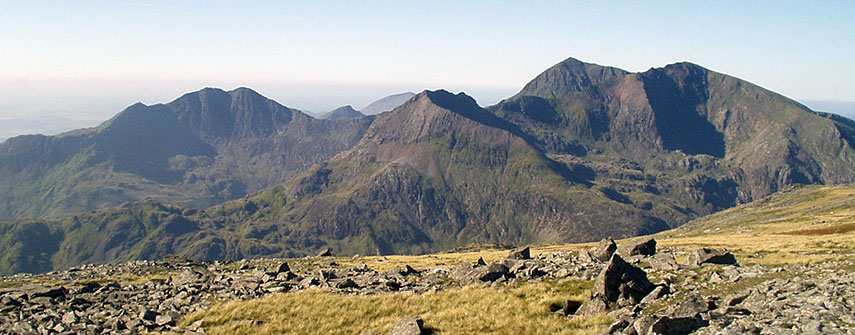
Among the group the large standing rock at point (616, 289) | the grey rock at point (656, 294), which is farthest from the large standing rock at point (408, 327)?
the grey rock at point (656, 294)

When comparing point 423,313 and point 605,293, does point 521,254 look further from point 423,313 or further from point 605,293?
point 605,293

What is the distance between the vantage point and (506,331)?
21.5m

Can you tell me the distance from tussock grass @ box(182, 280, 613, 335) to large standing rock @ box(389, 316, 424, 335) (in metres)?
0.85

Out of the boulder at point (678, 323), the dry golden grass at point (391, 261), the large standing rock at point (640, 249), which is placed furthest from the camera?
the dry golden grass at point (391, 261)

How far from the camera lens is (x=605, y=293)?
2342cm

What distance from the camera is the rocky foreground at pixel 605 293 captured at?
56.9 feet

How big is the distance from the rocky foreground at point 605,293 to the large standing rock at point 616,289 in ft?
0.17

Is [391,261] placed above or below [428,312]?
below

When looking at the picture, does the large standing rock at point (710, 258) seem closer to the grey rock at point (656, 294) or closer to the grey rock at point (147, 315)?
the grey rock at point (656, 294)

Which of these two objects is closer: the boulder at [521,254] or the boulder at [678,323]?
the boulder at [678,323]

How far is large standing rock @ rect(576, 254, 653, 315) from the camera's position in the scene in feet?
75.4

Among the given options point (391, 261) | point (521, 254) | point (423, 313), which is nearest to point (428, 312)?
point (423, 313)

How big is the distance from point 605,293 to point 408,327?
1030 cm

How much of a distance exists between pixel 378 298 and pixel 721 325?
20415 mm
